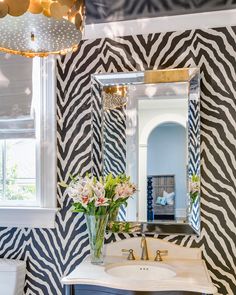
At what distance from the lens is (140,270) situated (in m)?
2.11

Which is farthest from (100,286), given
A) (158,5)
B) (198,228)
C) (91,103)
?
(158,5)

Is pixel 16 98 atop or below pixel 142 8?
below

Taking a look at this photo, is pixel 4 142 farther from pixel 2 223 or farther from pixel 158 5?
pixel 158 5

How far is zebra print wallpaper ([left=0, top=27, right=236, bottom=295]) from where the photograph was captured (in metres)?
2.21

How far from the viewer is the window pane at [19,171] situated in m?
2.63

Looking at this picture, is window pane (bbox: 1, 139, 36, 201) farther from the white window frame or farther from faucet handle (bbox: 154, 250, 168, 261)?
faucet handle (bbox: 154, 250, 168, 261)

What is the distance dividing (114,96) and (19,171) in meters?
0.89

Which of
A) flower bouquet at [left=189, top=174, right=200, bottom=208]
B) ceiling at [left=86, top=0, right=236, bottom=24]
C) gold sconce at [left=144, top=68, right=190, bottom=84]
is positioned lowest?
flower bouquet at [left=189, top=174, right=200, bottom=208]

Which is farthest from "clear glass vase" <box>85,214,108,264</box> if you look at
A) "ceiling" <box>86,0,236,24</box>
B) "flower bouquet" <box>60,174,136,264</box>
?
"ceiling" <box>86,0,236,24</box>

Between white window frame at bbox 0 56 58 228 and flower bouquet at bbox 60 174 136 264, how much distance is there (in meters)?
0.32

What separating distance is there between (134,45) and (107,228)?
1181mm

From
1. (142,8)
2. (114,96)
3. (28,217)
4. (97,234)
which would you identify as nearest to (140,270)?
(97,234)

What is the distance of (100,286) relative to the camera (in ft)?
5.96

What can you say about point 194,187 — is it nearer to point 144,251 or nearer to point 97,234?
point 144,251
